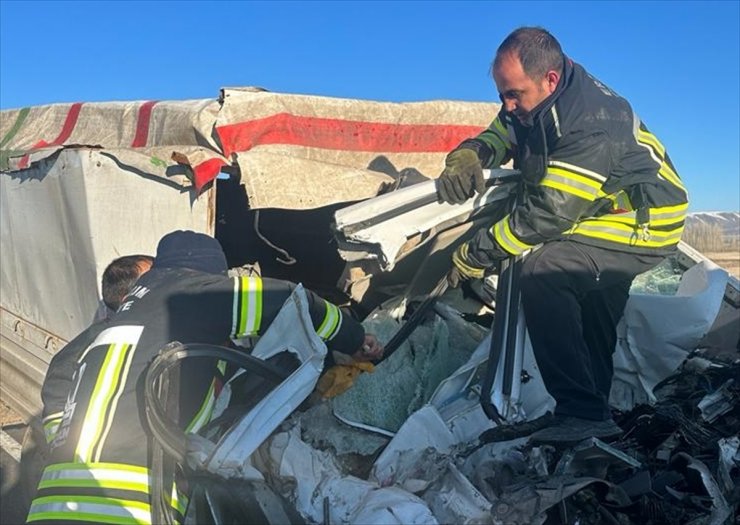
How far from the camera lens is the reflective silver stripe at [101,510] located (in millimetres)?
1973

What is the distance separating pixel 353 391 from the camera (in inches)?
108

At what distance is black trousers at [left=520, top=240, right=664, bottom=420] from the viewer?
2492 millimetres

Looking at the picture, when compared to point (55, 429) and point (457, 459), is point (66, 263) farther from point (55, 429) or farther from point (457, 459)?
point (457, 459)

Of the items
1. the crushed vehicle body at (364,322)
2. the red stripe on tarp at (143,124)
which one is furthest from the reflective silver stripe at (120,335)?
the red stripe on tarp at (143,124)

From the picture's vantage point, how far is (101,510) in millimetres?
1974

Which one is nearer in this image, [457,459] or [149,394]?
[149,394]

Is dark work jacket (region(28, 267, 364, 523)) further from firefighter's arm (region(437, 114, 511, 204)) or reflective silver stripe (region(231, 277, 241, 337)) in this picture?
firefighter's arm (region(437, 114, 511, 204))

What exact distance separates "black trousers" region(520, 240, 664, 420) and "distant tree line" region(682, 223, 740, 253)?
17.4 meters

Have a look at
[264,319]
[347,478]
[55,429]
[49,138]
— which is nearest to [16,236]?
[49,138]

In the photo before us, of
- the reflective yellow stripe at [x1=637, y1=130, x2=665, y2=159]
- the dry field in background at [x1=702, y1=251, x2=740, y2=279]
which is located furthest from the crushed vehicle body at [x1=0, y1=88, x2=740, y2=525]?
the dry field in background at [x1=702, y1=251, x2=740, y2=279]

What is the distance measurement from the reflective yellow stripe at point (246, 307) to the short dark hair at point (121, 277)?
508mm

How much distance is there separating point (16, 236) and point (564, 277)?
10.7ft

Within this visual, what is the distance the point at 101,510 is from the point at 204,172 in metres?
1.68

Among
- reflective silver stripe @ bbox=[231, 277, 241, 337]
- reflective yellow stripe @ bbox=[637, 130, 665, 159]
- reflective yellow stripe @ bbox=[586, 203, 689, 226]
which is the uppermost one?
reflective yellow stripe @ bbox=[637, 130, 665, 159]
